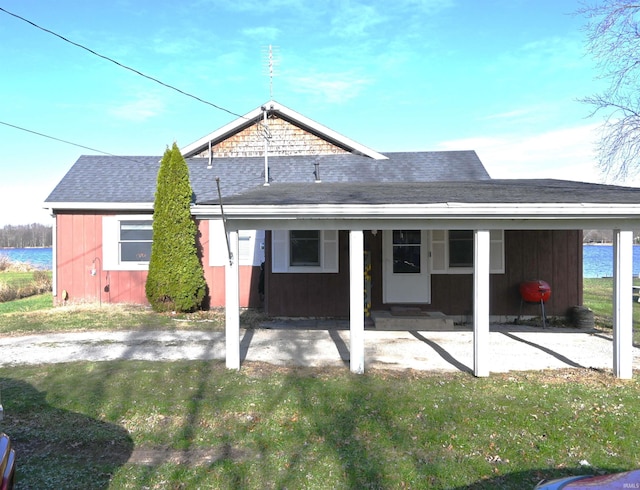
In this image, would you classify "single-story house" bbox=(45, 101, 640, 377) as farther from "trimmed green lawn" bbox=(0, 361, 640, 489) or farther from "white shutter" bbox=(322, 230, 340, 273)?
"trimmed green lawn" bbox=(0, 361, 640, 489)

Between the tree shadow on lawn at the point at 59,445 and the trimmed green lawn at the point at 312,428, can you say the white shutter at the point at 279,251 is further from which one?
the tree shadow on lawn at the point at 59,445

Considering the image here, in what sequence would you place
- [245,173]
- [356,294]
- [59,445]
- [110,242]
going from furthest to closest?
[245,173]
[110,242]
[356,294]
[59,445]

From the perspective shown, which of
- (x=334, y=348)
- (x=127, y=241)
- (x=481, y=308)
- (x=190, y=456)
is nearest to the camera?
(x=190, y=456)

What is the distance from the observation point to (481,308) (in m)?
6.29

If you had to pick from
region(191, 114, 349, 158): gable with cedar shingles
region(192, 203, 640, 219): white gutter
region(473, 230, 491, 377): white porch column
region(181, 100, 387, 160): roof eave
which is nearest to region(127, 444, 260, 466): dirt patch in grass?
region(192, 203, 640, 219): white gutter

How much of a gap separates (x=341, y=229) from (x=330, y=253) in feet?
14.0

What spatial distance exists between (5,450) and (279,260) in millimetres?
7990

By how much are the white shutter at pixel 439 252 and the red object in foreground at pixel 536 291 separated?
5.67 feet

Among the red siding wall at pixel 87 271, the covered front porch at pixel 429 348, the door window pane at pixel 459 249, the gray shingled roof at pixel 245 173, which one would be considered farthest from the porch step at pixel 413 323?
the red siding wall at pixel 87 271

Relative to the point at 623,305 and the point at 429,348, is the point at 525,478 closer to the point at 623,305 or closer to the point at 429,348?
the point at 623,305

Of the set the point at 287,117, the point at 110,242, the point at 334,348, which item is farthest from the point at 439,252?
the point at 110,242

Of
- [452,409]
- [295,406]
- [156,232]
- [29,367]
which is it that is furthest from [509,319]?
[29,367]

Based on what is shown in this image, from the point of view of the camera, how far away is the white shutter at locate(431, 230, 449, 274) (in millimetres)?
10547

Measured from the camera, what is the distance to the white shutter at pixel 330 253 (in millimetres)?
10727
